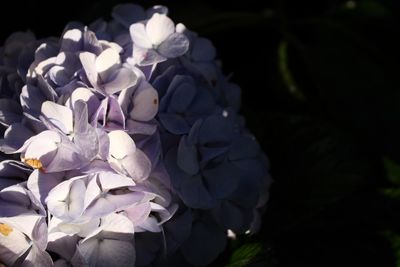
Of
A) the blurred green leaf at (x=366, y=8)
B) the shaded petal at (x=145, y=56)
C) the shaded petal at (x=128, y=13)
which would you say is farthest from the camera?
the blurred green leaf at (x=366, y=8)

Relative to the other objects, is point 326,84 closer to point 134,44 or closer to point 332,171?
point 332,171

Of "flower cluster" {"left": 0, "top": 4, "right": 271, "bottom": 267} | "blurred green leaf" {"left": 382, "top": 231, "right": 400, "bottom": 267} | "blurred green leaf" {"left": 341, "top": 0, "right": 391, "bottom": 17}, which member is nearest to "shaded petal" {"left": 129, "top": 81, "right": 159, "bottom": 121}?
"flower cluster" {"left": 0, "top": 4, "right": 271, "bottom": 267}

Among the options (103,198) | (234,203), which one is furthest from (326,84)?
(103,198)

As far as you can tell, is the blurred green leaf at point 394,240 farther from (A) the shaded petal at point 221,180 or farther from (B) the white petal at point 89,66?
(B) the white petal at point 89,66

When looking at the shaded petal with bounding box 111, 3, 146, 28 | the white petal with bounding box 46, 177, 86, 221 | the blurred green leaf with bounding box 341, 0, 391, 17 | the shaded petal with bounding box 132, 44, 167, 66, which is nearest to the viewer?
the white petal with bounding box 46, 177, 86, 221

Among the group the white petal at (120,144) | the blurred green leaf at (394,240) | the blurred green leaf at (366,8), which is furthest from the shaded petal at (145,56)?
the blurred green leaf at (366,8)

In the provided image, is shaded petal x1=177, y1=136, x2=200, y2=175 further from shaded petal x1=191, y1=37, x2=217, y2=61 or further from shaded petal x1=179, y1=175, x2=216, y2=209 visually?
shaded petal x1=191, y1=37, x2=217, y2=61

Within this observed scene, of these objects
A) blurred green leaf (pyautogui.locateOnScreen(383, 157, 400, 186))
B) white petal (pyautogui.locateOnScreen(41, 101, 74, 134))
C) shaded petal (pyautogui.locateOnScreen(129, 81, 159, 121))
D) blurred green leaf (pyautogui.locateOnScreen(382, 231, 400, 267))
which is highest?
white petal (pyautogui.locateOnScreen(41, 101, 74, 134))
